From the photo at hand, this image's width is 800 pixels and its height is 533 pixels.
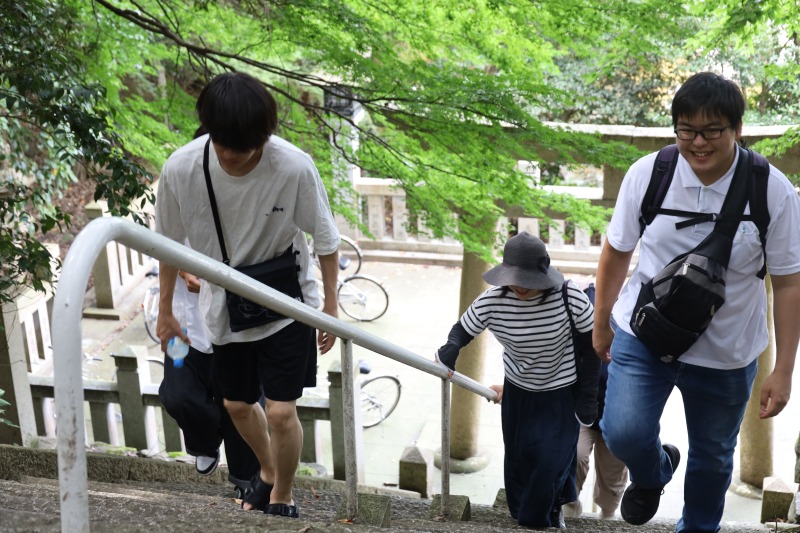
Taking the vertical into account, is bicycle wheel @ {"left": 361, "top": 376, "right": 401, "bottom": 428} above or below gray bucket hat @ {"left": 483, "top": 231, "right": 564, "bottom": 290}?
below

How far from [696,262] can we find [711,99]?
53 centimetres

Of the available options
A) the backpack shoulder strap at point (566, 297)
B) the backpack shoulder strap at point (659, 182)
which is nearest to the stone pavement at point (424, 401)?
the backpack shoulder strap at point (566, 297)

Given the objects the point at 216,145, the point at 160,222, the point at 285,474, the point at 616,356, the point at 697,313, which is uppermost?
the point at 216,145

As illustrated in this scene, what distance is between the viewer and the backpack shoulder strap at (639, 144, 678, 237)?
305cm

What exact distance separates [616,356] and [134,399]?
397cm

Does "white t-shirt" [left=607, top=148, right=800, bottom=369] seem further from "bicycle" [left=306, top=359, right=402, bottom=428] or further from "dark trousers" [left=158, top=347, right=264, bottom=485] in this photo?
"bicycle" [left=306, top=359, right=402, bottom=428]

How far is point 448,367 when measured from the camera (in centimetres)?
404

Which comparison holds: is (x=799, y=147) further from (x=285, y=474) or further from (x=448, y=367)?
(x=285, y=474)

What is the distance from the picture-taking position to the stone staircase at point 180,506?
2.55 m

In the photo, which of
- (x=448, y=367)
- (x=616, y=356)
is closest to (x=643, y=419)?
(x=616, y=356)

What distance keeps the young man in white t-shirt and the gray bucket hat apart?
2.97ft

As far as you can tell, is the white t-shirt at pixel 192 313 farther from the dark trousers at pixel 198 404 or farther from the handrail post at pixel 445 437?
the handrail post at pixel 445 437

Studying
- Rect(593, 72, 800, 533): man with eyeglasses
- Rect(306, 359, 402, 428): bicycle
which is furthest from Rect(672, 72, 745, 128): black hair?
Rect(306, 359, 402, 428): bicycle

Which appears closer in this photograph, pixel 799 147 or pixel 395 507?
pixel 395 507
